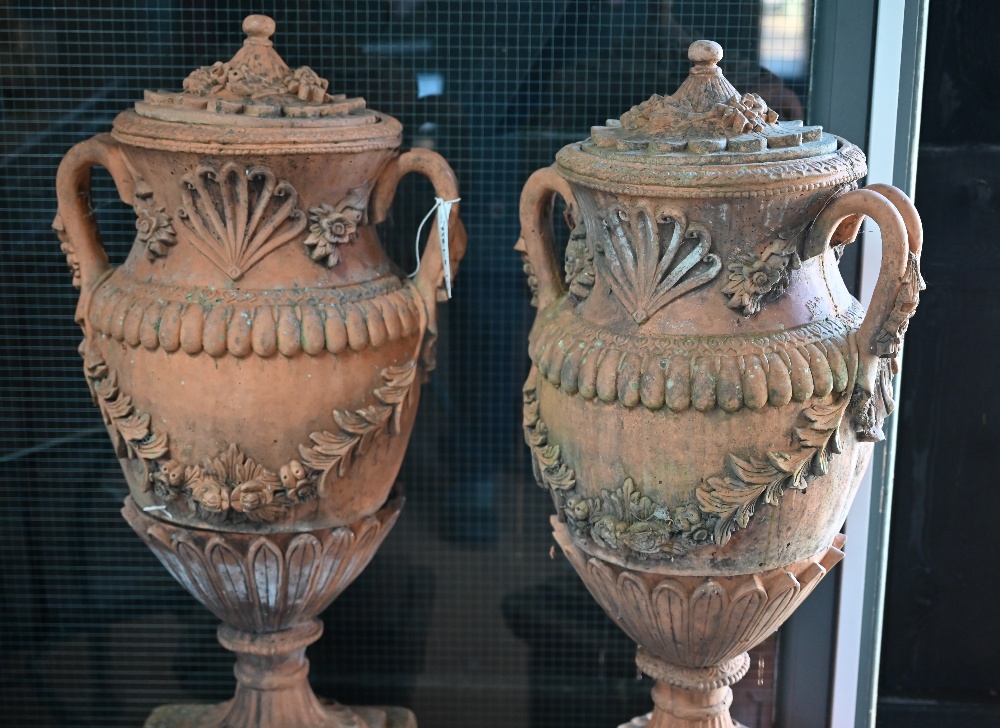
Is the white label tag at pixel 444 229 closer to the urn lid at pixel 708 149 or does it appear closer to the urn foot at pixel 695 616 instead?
the urn lid at pixel 708 149

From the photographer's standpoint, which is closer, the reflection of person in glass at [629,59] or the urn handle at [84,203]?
the urn handle at [84,203]

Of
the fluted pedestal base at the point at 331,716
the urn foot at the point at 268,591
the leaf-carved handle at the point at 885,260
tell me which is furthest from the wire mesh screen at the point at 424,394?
the leaf-carved handle at the point at 885,260

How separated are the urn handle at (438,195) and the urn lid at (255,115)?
0.05 meters

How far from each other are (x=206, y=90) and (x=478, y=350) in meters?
0.81

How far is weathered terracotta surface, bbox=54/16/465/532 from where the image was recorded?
197 cm

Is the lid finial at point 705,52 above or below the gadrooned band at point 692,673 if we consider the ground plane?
above

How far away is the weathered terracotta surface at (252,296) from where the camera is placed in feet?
6.48

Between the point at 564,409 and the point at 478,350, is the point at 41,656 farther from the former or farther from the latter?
the point at 564,409

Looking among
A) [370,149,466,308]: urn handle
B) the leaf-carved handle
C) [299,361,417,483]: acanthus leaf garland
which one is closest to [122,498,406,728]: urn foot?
[299,361,417,483]: acanthus leaf garland

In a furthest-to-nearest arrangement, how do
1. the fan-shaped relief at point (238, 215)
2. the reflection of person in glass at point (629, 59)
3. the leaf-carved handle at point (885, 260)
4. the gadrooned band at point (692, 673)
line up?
the reflection of person in glass at point (629, 59) < the gadrooned band at point (692, 673) < the fan-shaped relief at point (238, 215) < the leaf-carved handle at point (885, 260)

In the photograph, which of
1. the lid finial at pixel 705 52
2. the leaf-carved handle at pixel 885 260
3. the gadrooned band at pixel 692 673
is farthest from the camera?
the gadrooned band at pixel 692 673

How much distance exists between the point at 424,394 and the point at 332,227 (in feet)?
2.20

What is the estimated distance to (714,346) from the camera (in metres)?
1.80

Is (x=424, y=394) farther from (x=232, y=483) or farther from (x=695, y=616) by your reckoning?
(x=695, y=616)
